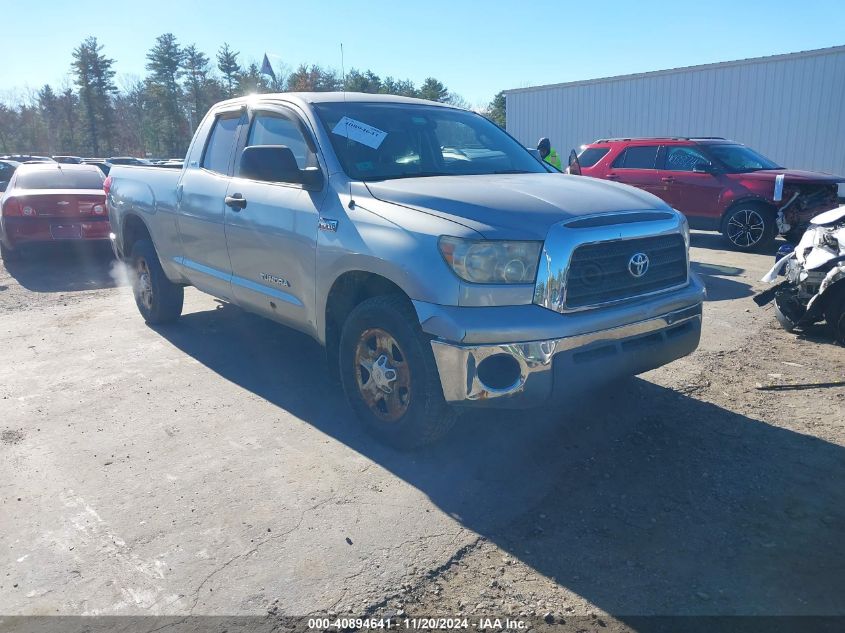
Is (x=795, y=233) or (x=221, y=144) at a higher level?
(x=221, y=144)

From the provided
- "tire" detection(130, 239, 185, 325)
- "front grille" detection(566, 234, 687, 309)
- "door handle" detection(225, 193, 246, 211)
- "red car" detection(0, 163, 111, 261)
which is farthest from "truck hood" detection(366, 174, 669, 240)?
"red car" detection(0, 163, 111, 261)

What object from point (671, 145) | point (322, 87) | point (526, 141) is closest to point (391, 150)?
point (671, 145)

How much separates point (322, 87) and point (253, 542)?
164ft

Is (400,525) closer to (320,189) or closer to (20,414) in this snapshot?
(320,189)

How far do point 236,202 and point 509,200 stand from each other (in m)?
2.14

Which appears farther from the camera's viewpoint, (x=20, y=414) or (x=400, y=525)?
(x=20, y=414)

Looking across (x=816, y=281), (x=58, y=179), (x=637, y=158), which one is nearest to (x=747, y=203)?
(x=637, y=158)

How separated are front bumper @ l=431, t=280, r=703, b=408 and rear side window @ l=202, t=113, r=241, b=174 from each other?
110 inches

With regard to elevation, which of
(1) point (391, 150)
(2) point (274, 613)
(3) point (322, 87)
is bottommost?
(2) point (274, 613)

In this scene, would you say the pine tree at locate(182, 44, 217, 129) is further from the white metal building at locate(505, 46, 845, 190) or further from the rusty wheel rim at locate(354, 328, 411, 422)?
the rusty wheel rim at locate(354, 328, 411, 422)

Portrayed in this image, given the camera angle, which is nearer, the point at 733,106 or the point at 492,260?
the point at 492,260

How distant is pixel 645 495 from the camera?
3336 mm

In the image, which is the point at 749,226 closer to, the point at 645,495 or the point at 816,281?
the point at 816,281

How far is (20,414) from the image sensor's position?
4594 mm
